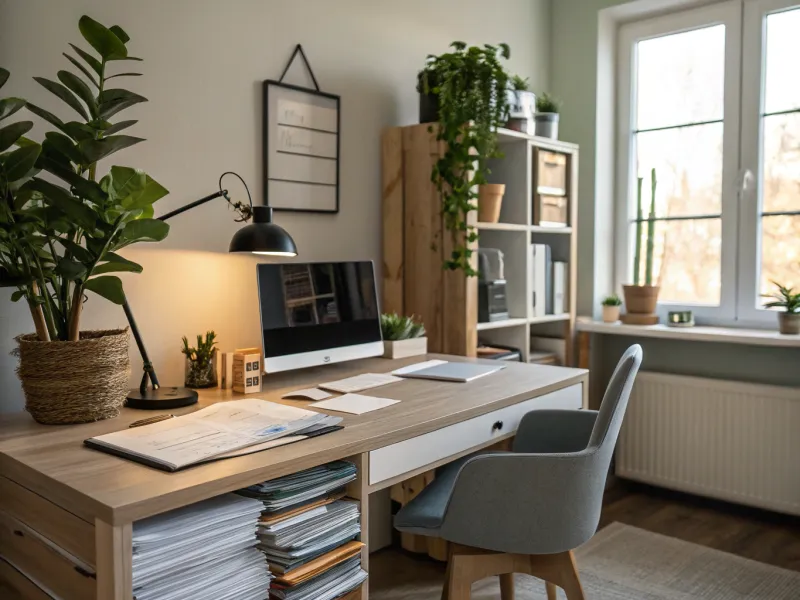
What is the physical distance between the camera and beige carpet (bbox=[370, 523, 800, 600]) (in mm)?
2412

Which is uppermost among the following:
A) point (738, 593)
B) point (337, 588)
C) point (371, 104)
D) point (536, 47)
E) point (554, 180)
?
point (536, 47)

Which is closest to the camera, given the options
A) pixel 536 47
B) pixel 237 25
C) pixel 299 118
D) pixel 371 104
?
pixel 237 25

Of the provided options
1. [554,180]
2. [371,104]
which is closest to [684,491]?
[554,180]

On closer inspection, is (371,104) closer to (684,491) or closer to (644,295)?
(644,295)

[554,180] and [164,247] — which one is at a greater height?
[554,180]

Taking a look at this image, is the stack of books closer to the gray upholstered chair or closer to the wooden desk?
the wooden desk

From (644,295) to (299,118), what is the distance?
1.84m

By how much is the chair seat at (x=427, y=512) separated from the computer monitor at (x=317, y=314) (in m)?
0.55

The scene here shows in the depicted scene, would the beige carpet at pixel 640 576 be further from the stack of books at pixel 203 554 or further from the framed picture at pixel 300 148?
the framed picture at pixel 300 148

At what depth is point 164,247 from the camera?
2059mm

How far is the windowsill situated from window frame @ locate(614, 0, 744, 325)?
20 centimetres

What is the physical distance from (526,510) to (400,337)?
1.05m

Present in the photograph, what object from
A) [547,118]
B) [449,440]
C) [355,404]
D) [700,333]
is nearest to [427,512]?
[449,440]

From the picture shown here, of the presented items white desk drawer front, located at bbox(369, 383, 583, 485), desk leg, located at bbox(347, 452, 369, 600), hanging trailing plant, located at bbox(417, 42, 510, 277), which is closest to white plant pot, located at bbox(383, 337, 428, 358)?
hanging trailing plant, located at bbox(417, 42, 510, 277)
